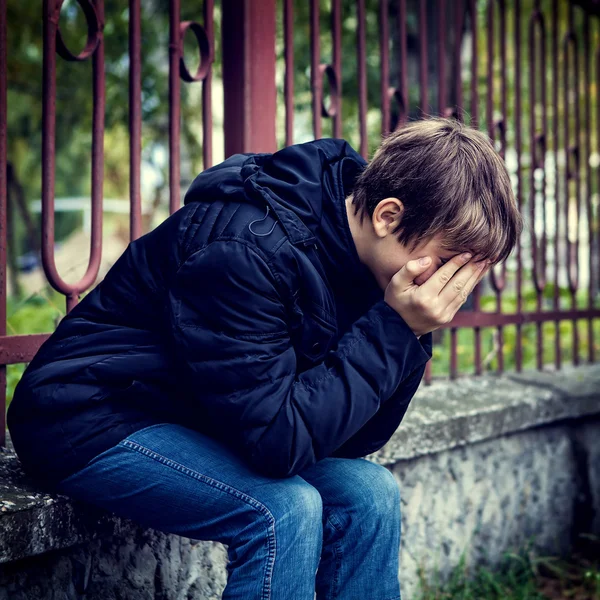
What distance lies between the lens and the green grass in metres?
2.56

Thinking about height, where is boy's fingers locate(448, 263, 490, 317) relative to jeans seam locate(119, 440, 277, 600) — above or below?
above

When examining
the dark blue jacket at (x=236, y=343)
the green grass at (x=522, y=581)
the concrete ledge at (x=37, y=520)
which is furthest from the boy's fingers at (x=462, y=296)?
the green grass at (x=522, y=581)

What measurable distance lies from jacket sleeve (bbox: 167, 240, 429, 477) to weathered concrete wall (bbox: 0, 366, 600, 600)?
0.45 meters

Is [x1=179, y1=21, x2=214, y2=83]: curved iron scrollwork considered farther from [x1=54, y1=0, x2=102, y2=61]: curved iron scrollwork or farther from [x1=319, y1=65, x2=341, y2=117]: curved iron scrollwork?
[x1=319, y1=65, x2=341, y2=117]: curved iron scrollwork

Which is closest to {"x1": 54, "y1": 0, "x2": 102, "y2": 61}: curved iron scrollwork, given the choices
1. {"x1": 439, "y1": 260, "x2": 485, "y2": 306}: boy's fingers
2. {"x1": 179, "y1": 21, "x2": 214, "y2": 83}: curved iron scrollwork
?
{"x1": 179, "y1": 21, "x2": 214, "y2": 83}: curved iron scrollwork

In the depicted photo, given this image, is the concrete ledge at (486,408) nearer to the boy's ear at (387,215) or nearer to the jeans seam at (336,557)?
the jeans seam at (336,557)

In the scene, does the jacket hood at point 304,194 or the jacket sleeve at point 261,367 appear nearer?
the jacket sleeve at point 261,367

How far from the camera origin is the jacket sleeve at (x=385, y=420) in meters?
1.71

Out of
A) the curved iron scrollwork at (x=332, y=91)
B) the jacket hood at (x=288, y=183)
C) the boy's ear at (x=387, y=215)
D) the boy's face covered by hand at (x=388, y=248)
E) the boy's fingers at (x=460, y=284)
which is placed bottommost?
the boy's fingers at (x=460, y=284)

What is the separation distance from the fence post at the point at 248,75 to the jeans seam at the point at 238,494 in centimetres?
108

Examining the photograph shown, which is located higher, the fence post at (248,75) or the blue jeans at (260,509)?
the fence post at (248,75)

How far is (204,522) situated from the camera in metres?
1.48

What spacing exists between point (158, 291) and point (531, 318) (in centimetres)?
211

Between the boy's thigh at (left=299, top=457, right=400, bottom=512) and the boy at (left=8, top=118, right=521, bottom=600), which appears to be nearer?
the boy at (left=8, top=118, right=521, bottom=600)
